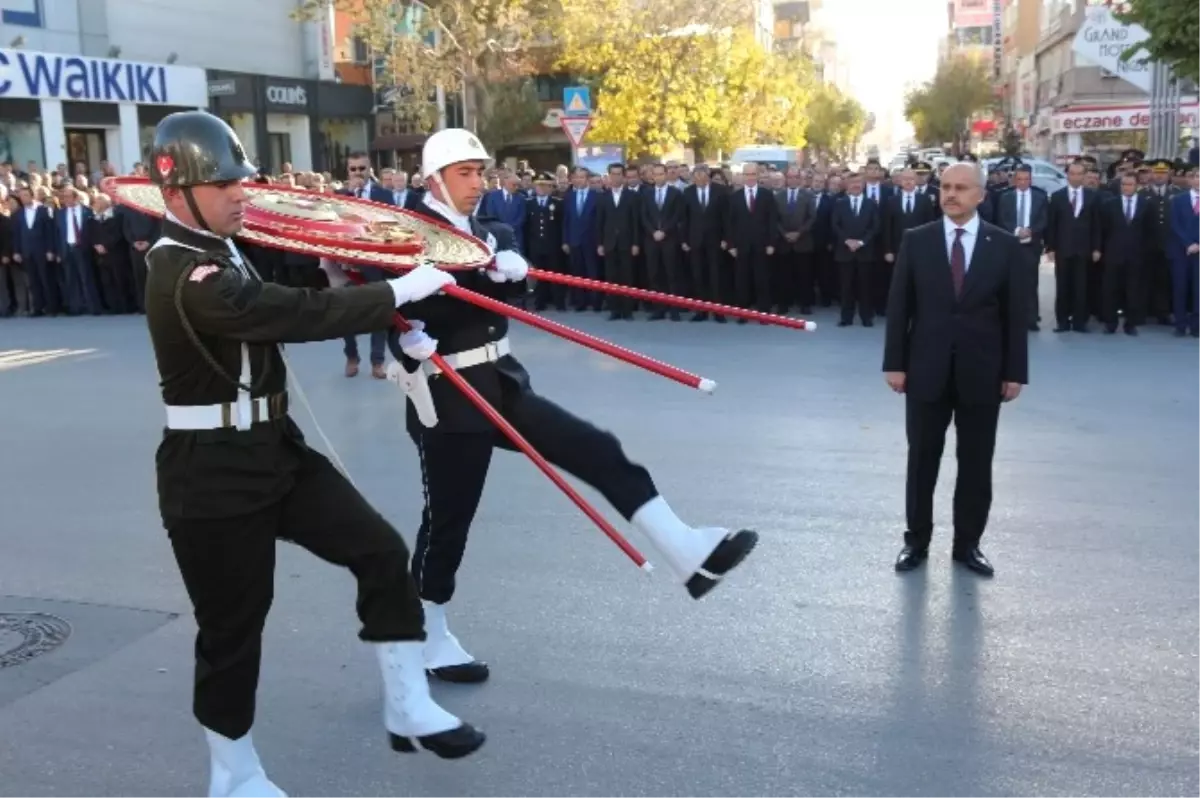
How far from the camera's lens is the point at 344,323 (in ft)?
11.5

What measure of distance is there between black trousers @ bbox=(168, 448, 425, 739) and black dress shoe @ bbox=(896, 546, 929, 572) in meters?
2.92

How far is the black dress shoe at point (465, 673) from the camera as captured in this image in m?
4.71

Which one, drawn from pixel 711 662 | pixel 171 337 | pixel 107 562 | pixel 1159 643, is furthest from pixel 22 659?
pixel 1159 643

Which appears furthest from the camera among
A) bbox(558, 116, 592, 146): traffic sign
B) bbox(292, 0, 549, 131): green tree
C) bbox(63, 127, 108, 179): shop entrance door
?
bbox(63, 127, 108, 179): shop entrance door

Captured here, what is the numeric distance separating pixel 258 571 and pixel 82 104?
29185mm

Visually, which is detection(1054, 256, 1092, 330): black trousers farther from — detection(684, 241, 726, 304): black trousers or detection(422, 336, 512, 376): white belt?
detection(422, 336, 512, 376): white belt

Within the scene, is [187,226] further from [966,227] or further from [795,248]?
[795,248]

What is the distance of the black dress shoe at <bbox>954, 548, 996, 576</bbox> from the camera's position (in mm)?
5859

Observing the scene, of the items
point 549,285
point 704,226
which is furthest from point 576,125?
point 704,226

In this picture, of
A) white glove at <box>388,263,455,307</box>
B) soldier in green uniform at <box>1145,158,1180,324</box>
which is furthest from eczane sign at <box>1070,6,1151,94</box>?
white glove at <box>388,263,455,307</box>

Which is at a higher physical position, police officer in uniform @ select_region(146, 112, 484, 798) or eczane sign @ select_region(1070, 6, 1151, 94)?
eczane sign @ select_region(1070, 6, 1151, 94)

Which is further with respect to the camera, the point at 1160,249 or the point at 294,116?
the point at 294,116

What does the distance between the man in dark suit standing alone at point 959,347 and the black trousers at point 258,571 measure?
303 centimetres

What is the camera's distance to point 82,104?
96.5 feet
